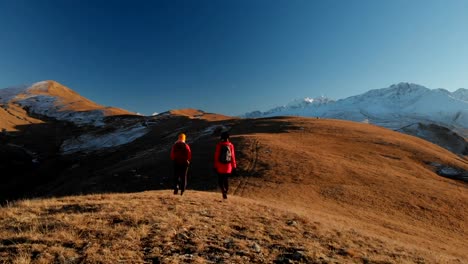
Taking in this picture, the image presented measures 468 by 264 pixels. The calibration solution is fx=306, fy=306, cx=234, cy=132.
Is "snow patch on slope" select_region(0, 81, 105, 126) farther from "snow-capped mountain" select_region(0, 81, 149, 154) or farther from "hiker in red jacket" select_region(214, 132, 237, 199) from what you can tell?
"hiker in red jacket" select_region(214, 132, 237, 199)

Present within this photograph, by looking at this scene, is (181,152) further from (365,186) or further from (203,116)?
(203,116)

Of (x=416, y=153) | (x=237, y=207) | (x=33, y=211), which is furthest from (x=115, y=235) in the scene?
(x=416, y=153)

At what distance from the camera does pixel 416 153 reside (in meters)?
47.0

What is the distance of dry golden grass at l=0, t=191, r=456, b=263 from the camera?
29.0 feet

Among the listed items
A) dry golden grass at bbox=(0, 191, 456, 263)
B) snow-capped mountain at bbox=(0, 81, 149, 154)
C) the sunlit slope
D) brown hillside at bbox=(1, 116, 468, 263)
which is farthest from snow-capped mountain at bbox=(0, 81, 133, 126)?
dry golden grass at bbox=(0, 191, 456, 263)

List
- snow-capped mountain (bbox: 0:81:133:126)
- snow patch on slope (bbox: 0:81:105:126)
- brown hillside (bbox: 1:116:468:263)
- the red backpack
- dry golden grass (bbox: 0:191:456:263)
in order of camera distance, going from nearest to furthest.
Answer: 1. dry golden grass (bbox: 0:191:456:263)
2. the red backpack
3. brown hillside (bbox: 1:116:468:263)
4. snow patch on slope (bbox: 0:81:105:126)
5. snow-capped mountain (bbox: 0:81:133:126)

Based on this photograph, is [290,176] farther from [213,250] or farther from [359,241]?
[213,250]

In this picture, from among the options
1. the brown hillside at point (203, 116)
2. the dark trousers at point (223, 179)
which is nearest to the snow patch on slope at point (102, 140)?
the brown hillside at point (203, 116)

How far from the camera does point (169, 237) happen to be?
10281 millimetres

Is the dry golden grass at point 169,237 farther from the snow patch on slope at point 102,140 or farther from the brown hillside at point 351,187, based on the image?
the snow patch on slope at point 102,140

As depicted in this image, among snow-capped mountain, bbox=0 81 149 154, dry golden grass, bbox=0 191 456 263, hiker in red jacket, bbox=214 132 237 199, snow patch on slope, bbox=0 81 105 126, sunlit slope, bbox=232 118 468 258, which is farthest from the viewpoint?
snow patch on slope, bbox=0 81 105 126

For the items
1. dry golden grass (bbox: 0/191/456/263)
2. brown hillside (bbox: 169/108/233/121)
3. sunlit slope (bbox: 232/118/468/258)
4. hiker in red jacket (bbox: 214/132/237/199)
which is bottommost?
sunlit slope (bbox: 232/118/468/258)

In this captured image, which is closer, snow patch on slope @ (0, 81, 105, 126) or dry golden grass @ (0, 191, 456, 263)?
dry golden grass @ (0, 191, 456, 263)

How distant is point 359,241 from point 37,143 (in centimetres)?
10256
